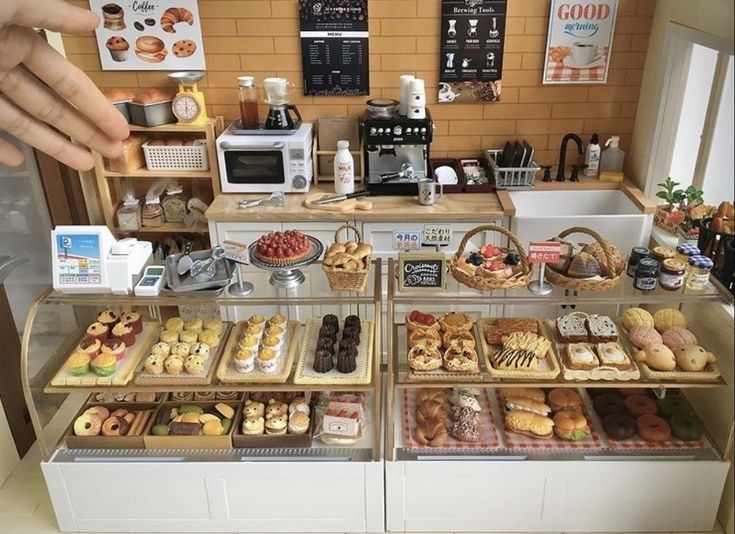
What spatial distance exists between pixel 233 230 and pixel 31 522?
180 centimetres

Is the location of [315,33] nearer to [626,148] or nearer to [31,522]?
[626,148]

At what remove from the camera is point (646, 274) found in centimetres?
268

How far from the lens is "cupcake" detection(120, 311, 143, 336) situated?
299 cm

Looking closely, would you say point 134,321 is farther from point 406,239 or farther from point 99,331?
point 406,239

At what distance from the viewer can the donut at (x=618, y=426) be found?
9.57 feet

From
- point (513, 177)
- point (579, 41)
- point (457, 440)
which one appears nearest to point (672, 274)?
point (457, 440)

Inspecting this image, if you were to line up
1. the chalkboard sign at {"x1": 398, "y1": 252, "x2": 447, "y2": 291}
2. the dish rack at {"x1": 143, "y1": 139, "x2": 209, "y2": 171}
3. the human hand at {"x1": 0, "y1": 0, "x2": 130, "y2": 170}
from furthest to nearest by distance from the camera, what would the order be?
the dish rack at {"x1": 143, "y1": 139, "x2": 209, "y2": 171} < the chalkboard sign at {"x1": 398, "y1": 252, "x2": 447, "y2": 291} < the human hand at {"x1": 0, "y1": 0, "x2": 130, "y2": 170}

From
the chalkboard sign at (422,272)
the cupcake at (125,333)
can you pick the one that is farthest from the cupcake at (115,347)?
the chalkboard sign at (422,272)

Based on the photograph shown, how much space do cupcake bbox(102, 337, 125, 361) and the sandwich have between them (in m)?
1.69

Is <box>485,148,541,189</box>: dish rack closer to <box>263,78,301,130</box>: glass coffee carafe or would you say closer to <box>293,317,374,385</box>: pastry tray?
<box>263,78,301,130</box>: glass coffee carafe

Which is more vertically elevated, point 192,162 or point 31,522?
point 192,162

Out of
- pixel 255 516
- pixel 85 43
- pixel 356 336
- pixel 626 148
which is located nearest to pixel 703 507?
pixel 356 336

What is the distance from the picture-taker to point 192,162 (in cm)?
418

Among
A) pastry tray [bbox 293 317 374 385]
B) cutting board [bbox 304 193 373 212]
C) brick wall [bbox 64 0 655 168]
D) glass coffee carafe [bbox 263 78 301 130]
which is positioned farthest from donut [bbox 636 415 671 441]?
glass coffee carafe [bbox 263 78 301 130]
